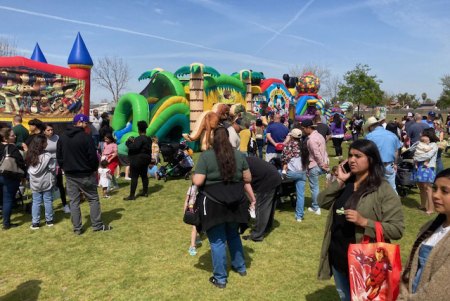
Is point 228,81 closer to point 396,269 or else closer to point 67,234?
point 67,234

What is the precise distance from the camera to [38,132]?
5816 mm

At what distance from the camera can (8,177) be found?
18.4 ft

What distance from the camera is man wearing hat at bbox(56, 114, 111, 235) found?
17.1 feet

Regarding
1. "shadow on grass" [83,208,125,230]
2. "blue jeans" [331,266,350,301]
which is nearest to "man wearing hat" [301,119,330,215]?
"blue jeans" [331,266,350,301]

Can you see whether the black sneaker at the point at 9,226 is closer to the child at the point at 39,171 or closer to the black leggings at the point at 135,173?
the child at the point at 39,171

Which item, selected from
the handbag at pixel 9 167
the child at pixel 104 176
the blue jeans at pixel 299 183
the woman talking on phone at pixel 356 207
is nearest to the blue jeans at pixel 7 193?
the handbag at pixel 9 167

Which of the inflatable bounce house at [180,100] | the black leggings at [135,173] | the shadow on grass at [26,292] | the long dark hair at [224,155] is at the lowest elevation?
the shadow on grass at [26,292]

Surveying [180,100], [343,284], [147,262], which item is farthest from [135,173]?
[180,100]

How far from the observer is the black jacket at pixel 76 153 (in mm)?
5219

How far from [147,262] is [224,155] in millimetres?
2062

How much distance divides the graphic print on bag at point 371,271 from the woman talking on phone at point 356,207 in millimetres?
171

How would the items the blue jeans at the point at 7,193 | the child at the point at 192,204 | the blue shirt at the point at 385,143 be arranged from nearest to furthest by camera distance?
the child at the point at 192,204 < the blue shirt at the point at 385,143 < the blue jeans at the point at 7,193

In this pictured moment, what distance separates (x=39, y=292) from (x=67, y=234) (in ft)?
5.98

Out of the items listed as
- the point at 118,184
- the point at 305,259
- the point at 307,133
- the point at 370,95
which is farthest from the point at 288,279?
the point at 370,95
